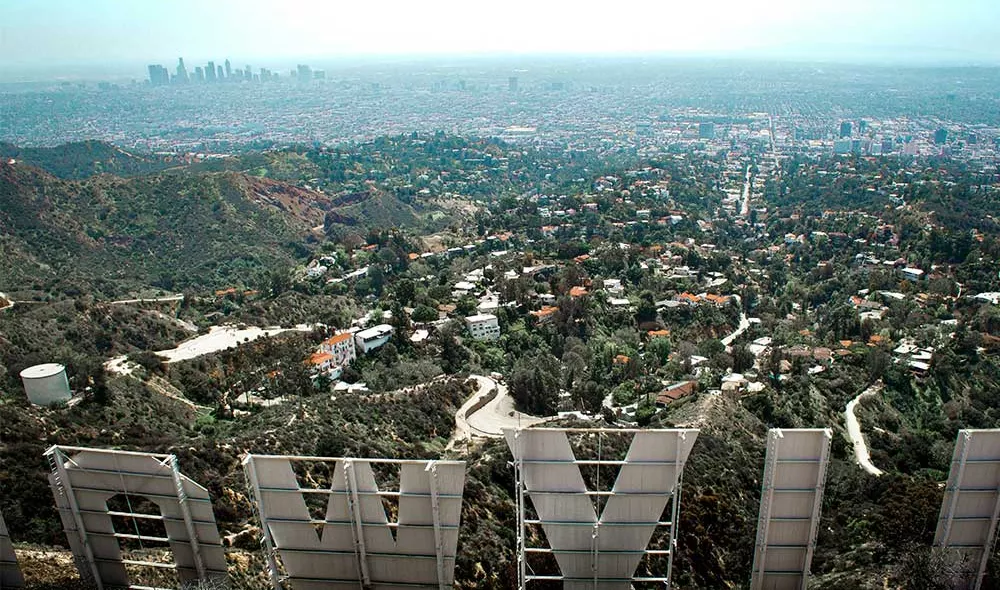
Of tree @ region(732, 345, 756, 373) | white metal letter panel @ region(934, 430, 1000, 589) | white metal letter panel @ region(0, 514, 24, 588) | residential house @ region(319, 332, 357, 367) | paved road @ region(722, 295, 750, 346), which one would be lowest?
paved road @ region(722, 295, 750, 346)

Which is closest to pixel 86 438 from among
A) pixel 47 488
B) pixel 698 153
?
pixel 47 488

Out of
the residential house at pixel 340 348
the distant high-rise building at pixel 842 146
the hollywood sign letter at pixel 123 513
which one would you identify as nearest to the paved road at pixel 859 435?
the hollywood sign letter at pixel 123 513

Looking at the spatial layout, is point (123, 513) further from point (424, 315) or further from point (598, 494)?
point (424, 315)

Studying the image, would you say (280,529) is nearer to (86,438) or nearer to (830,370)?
(86,438)

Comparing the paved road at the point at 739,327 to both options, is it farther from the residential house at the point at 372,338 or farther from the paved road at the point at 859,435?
the residential house at the point at 372,338

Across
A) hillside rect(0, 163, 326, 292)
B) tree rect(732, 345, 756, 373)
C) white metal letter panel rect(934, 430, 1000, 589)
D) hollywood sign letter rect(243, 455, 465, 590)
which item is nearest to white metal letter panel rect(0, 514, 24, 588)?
hollywood sign letter rect(243, 455, 465, 590)

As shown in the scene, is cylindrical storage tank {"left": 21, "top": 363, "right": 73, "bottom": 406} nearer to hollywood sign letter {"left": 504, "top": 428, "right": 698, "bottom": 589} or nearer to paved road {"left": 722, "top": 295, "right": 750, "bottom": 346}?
hollywood sign letter {"left": 504, "top": 428, "right": 698, "bottom": 589}
